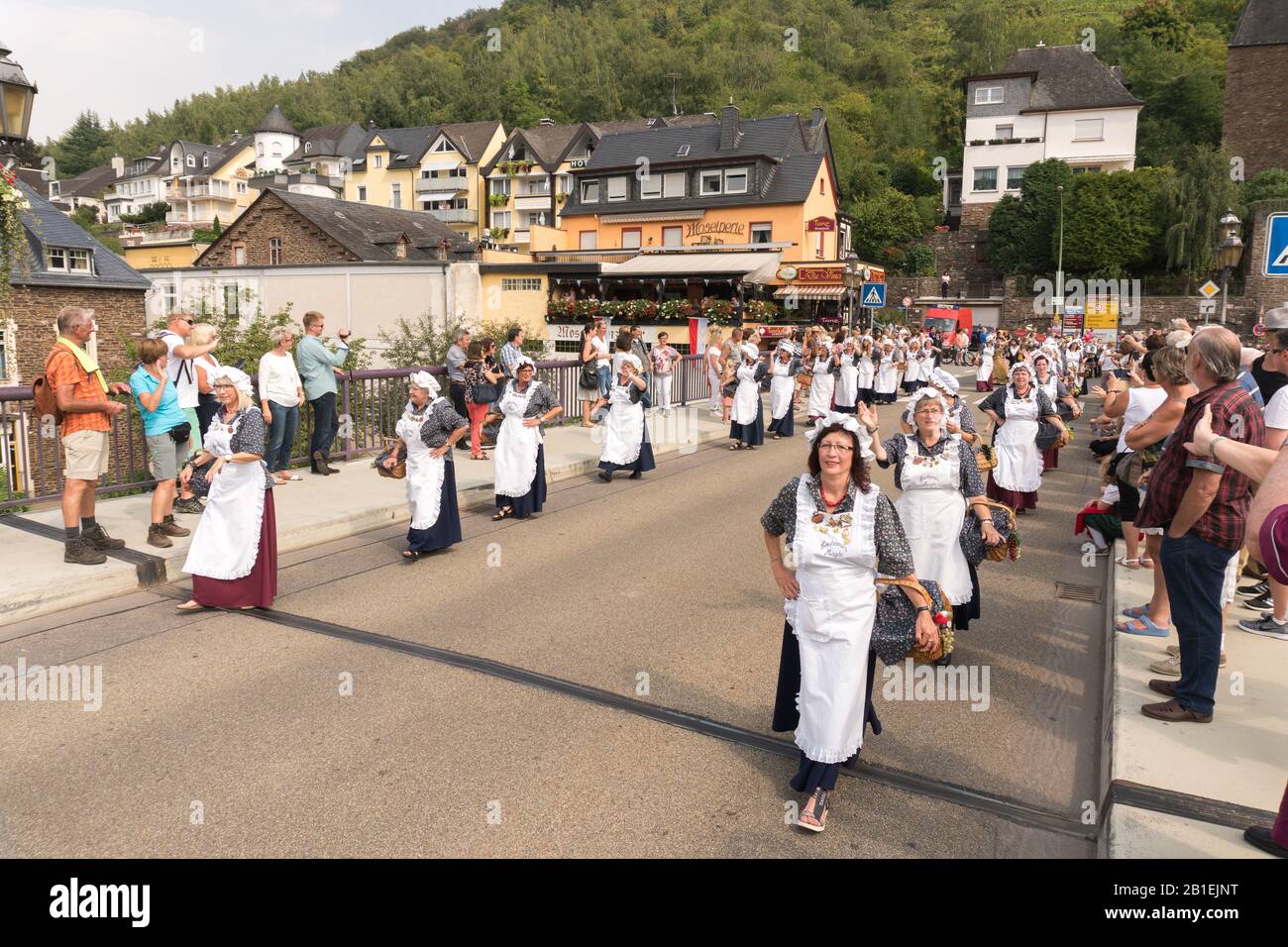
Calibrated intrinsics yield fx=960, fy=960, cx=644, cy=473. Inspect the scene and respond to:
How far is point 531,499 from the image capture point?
11.1m

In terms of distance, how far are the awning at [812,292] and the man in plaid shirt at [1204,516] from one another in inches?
1427

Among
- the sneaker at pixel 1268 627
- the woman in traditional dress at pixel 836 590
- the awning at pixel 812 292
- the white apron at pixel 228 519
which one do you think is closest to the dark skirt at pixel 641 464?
the white apron at pixel 228 519

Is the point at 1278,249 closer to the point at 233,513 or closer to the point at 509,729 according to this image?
the point at 509,729

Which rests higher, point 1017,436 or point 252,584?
point 1017,436

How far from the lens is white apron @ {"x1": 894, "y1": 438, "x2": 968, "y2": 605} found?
21.1 ft

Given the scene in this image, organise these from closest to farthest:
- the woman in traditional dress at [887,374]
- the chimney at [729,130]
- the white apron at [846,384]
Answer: the white apron at [846,384], the woman in traditional dress at [887,374], the chimney at [729,130]

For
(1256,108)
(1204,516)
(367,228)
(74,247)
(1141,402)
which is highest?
(1256,108)

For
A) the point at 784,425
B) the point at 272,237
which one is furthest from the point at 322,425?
the point at 272,237

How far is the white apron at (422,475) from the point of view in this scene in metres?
8.87

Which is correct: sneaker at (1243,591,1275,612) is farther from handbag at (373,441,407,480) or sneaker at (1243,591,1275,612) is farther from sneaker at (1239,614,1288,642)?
handbag at (373,441,407,480)

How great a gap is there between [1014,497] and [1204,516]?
21.5 ft

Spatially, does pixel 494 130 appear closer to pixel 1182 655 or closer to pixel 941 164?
pixel 941 164

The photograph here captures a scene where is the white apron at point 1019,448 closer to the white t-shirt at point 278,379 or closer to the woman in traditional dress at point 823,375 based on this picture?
the woman in traditional dress at point 823,375

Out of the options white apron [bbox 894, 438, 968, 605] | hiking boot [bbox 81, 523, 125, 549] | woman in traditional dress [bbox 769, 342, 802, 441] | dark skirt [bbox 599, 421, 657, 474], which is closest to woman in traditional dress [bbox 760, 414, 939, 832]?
white apron [bbox 894, 438, 968, 605]
